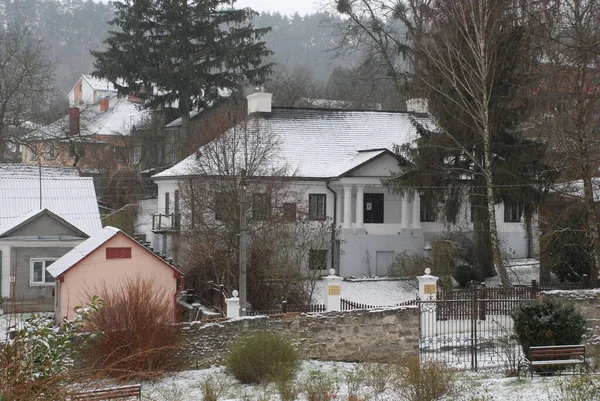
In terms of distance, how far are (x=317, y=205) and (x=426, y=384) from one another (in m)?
20.8

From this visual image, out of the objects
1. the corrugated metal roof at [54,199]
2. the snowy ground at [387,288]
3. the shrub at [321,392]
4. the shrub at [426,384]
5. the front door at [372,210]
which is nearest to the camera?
the shrub at [426,384]

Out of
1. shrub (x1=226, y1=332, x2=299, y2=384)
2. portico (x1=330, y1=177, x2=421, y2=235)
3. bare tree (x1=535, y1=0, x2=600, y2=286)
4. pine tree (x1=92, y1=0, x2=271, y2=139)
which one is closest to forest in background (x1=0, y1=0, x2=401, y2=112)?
pine tree (x1=92, y1=0, x2=271, y2=139)

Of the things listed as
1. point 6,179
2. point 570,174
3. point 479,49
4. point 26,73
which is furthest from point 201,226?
point 26,73

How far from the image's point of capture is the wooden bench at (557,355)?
53.1 ft

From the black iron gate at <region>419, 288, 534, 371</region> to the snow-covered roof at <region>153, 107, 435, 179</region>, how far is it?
11.4 metres

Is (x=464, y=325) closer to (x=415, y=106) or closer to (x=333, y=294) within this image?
(x=333, y=294)

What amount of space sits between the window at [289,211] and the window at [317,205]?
12.6ft

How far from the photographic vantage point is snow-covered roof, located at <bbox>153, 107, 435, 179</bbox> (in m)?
33.5

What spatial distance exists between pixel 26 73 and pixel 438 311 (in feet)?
80.5

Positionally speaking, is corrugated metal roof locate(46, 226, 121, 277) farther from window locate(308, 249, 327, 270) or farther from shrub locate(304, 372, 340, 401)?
shrub locate(304, 372, 340, 401)

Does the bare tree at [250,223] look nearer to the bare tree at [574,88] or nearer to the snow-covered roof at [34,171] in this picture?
the snow-covered roof at [34,171]

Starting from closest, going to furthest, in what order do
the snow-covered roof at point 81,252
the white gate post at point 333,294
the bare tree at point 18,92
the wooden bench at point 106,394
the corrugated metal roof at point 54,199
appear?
the wooden bench at point 106,394, the white gate post at point 333,294, the snow-covered roof at point 81,252, the corrugated metal roof at point 54,199, the bare tree at point 18,92

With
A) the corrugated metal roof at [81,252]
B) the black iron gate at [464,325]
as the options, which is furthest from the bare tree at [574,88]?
the corrugated metal roof at [81,252]

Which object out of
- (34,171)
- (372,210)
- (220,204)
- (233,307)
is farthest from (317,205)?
(233,307)
